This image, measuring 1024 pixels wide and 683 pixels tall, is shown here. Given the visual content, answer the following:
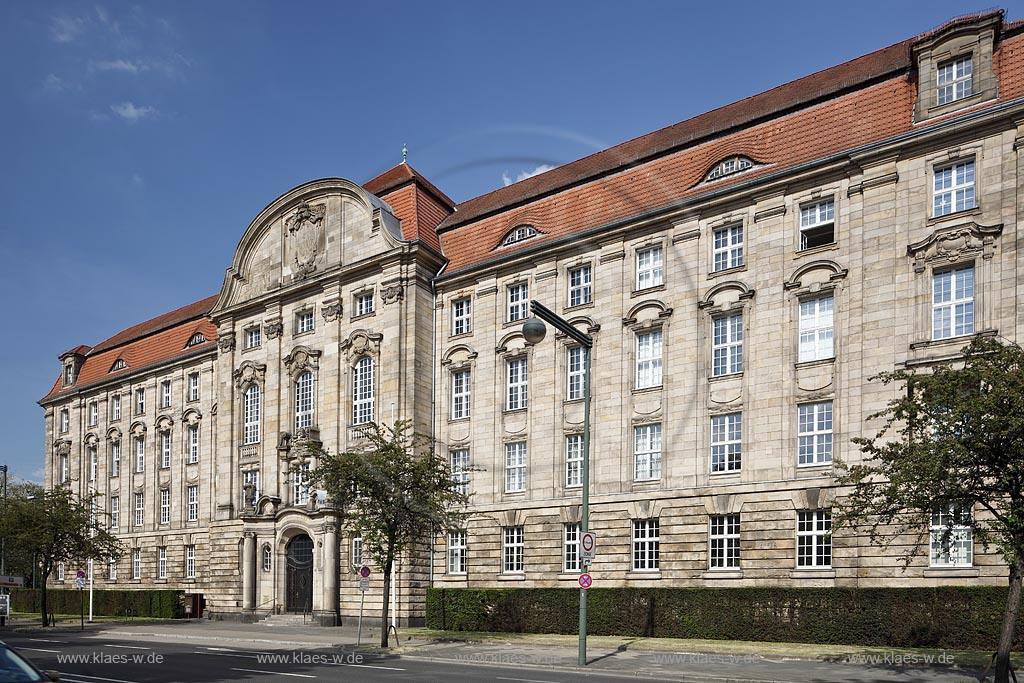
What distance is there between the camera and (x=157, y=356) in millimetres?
63062

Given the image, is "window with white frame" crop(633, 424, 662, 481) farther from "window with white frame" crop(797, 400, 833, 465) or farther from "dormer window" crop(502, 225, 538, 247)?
"dormer window" crop(502, 225, 538, 247)

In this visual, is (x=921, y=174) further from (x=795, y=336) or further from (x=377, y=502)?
(x=377, y=502)

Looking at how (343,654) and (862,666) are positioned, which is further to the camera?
(343,654)

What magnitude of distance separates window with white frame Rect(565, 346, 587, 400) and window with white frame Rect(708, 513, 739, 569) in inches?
313

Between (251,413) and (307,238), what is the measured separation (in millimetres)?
10340

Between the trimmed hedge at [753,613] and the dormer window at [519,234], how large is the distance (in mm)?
15506

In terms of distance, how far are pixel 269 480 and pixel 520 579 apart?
16182mm

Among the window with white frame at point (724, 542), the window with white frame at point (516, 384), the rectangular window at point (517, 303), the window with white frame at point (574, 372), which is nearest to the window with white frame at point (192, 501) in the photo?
the window with white frame at point (516, 384)

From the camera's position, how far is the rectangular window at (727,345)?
34.1 meters

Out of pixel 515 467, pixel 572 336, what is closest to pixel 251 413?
pixel 515 467

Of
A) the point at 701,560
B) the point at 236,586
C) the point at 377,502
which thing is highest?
the point at 377,502

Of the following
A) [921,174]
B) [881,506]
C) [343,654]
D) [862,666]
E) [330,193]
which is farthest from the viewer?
[330,193]

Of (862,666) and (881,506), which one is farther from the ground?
(881,506)

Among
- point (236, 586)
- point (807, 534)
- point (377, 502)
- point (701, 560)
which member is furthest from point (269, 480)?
point (807, 534)
